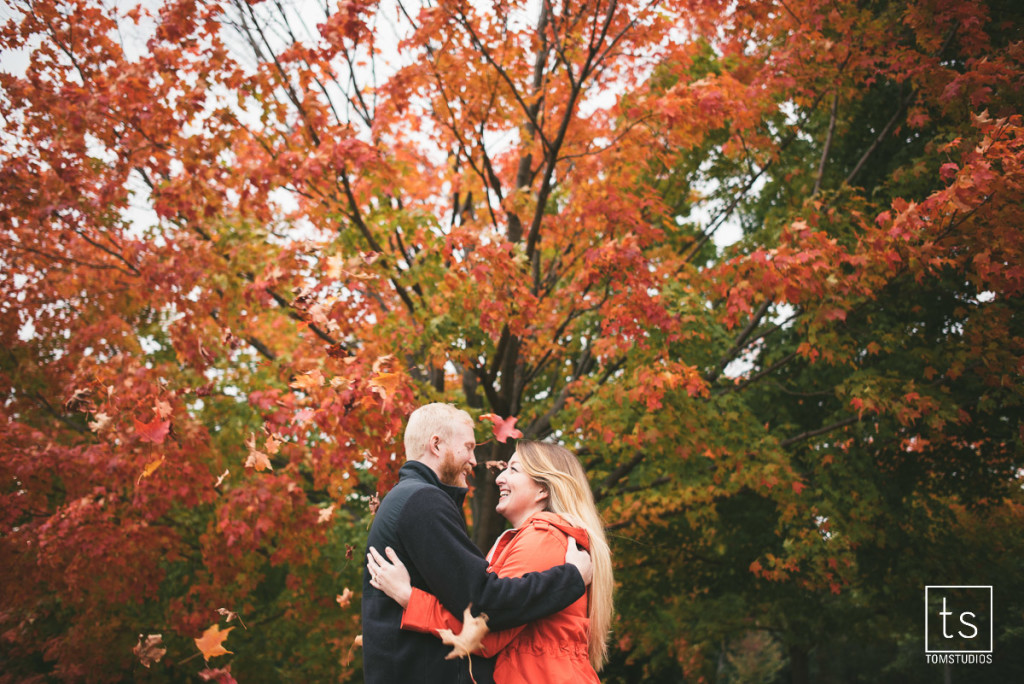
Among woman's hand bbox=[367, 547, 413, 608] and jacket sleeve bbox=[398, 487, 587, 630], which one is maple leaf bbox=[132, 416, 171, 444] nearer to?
woman's hand bbox=[367, 547, 413, 608]

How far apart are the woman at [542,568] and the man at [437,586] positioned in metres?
0.07

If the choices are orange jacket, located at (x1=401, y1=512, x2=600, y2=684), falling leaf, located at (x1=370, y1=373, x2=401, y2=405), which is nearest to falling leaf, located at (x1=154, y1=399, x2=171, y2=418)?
falling leaf, located at (x1=370, y1=373, x2=401, y2=405)

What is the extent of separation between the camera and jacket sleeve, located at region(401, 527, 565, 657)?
96.4 inches

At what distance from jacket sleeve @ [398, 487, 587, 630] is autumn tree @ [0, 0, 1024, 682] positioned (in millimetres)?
1522

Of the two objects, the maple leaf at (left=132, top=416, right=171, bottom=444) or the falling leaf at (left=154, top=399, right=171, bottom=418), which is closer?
the falling leaf at (left=154, top=399, right=171, bottom=418)

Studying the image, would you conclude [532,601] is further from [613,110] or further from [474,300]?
[613,110]

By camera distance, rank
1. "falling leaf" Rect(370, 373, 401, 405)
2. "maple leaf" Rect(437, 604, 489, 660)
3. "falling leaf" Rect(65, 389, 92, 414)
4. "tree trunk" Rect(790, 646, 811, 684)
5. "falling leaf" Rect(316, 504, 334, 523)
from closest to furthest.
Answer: "maple leaf" Rect(437, 604, 489, 660)
"falling leaf" Rect(370, 373, 401, 405)
"falling leaf" Rect(65, 389, 92, 414)
"falling leaf" Rect(316, 504, 334, 523)
"tree trunk" Rect(790, 646, 811, 684)

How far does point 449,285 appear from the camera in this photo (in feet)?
18.1

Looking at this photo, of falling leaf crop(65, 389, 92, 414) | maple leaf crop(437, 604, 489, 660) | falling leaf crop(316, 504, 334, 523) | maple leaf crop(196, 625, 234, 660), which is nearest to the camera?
maple leaf crop(437, 604, 489, 660)

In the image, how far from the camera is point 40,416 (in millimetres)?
7410

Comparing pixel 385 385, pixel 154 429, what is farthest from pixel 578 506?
pixel 154 429

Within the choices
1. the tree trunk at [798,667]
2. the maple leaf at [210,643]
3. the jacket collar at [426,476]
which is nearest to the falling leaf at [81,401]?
the maple leaf at [210,643]

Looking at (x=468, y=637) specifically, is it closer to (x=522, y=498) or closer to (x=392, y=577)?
(x=392, y=577)

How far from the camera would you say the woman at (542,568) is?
2480 millimetres
